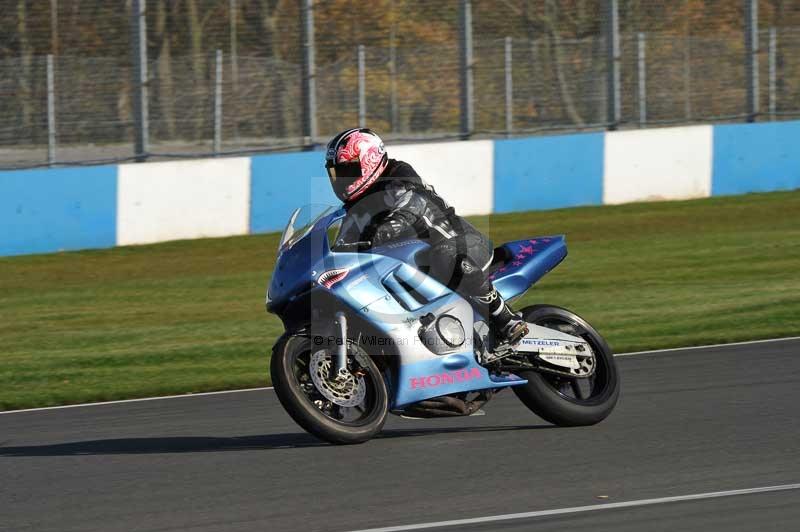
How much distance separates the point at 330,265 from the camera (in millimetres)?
6750

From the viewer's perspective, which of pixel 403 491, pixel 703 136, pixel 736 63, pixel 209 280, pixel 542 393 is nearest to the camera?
pixel 403 491

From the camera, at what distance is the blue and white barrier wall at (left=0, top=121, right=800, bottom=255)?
50.9 ft

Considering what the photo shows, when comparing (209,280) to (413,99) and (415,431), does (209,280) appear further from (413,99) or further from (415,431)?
(415,431)

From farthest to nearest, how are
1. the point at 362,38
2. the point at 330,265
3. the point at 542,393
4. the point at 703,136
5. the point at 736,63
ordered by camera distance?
1. the point at 736,63
2. the point at 703,136
3. the point at 362,38
4. the point at 542,393
5. the point at 330,265

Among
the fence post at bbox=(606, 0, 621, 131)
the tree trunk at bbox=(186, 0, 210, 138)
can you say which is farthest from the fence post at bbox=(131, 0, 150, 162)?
the fence post at bbox=(606, 0, 621, 131)

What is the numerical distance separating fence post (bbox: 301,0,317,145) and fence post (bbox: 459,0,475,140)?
7.42 ft

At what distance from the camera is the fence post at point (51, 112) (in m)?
15.9

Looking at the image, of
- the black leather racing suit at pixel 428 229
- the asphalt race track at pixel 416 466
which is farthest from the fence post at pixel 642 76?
the black leather racing suit at pixel 428 229

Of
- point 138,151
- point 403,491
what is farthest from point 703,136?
point 403,491

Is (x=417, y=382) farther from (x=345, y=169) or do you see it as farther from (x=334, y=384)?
(x=345, y=169)

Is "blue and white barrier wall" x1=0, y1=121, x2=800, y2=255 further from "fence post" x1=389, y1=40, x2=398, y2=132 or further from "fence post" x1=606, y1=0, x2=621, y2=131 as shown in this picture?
"fence post" x1=606, y1=0, x2=621, y2=131

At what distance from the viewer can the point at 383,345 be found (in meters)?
6.94

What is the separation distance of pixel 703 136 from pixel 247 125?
21.8 ft

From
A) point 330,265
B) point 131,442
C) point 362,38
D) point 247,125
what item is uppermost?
point 362,38
